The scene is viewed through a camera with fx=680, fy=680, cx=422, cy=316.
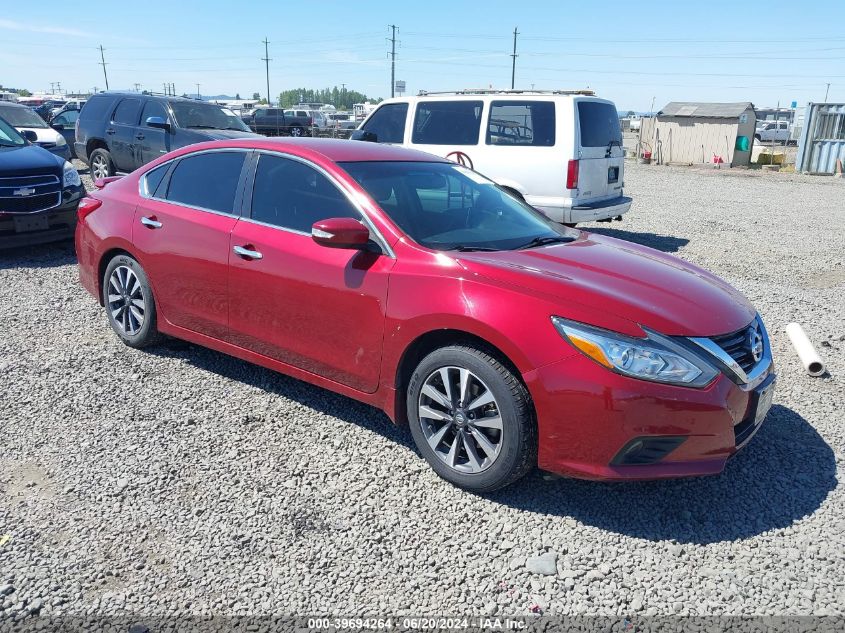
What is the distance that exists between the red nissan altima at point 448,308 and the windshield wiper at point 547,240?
4cm

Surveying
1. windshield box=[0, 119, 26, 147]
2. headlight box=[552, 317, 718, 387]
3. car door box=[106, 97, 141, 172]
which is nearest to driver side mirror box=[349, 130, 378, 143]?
windshield box=[0, 119, 26, 147]

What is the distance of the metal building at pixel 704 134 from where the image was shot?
91.0 ft

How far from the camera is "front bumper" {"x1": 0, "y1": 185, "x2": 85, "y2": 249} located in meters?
7.81

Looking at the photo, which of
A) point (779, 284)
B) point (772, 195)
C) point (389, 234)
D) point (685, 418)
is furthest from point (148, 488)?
point (772, 195)

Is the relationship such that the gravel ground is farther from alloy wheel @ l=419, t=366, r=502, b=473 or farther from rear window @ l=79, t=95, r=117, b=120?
rear window @ l=79, t=95, r=117, b=120

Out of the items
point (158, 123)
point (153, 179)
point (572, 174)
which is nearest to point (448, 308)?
point (153, 179)

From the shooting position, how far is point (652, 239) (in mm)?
10836

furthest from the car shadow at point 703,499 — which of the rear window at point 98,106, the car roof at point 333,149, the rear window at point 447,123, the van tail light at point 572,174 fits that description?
the rear window at point 98,106

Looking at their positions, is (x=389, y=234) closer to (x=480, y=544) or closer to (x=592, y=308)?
(x=592, y=308)

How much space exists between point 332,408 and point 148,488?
1285 mm

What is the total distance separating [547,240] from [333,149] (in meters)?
1.46

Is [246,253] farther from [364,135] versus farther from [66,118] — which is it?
[66,118]

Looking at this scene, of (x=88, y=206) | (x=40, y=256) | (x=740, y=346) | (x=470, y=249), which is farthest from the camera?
(x=40, y=256)

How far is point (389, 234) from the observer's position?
12.1 ft
